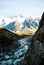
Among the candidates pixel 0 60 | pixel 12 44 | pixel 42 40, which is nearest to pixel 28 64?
pixel 42 40

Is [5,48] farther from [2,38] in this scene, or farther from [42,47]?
[42,47]

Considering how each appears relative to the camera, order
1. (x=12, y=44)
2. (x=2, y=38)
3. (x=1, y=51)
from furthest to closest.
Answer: (x=2, y=38)
(x=12, y=44)
(x=1, y=51)

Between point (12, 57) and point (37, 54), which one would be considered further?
point (12, 57)

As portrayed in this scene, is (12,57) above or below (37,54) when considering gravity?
below

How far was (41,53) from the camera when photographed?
41594 millimetres

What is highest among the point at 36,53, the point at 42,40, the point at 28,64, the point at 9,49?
the point at 42,40

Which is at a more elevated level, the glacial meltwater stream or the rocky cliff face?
the rocky cliff face

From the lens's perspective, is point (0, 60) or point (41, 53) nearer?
point (41, 53)

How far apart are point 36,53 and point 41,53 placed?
6.60 feet

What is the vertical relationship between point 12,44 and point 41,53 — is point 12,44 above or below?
below

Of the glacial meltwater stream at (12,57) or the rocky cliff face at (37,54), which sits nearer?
the rocky cliff face at (37,54)

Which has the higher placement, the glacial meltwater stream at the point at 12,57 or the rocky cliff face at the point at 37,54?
the rocky cliff face at the point at 37,54

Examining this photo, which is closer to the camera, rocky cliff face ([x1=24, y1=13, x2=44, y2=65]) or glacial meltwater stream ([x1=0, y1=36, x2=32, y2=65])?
rocky cliff face ([x1=24, y1=13, x2=44, y2=65])

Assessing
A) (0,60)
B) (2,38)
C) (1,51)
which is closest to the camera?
(0,60)
